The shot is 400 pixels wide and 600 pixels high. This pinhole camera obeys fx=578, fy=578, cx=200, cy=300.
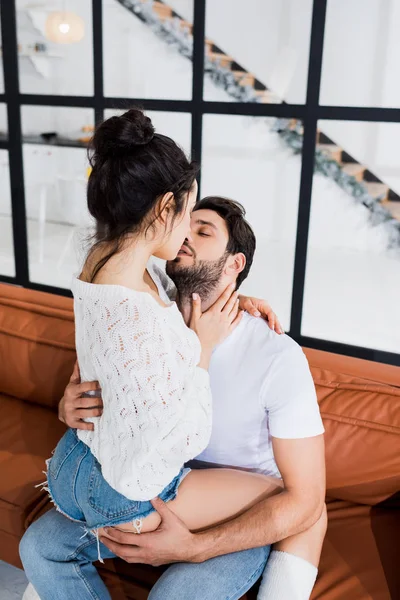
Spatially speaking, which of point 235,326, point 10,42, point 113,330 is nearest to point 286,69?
point 10,42

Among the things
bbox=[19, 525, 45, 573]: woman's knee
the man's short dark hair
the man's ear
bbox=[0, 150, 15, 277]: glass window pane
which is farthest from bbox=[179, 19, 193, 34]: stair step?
bbox=[19, 525, 45, 573]: woman's knee

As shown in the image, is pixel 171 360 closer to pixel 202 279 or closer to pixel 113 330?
pixel 113 330

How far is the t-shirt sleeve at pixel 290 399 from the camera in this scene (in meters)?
1.25

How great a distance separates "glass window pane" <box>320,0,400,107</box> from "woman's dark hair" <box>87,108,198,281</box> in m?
2.20

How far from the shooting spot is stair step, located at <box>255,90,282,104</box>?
3.26m

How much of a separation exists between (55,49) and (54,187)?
92 cm

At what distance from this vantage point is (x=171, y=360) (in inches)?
41.3

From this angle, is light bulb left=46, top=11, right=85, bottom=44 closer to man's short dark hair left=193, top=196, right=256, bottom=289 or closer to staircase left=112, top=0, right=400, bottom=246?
staircase left=112, top=0, right=400, bottom=246

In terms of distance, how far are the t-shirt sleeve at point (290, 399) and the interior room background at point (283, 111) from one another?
204 centimetres

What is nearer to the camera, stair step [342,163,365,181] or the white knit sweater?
the white knit sweater

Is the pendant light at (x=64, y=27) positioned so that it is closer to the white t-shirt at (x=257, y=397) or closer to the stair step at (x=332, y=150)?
the stair step at (x=332, y=150)

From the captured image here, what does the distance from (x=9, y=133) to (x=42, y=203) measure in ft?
1.78

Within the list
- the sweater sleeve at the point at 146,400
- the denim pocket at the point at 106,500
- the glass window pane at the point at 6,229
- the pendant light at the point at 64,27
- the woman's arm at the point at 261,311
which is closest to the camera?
the sweater sleeve at the point at 146,400

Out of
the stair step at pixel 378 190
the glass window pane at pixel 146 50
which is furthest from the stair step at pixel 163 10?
the stair step at pixel 378 190
